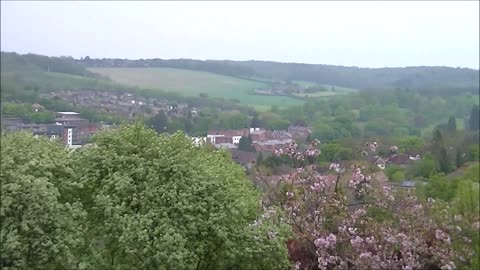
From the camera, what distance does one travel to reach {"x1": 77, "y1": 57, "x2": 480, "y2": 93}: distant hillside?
187 feet

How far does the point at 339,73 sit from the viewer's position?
223 feet

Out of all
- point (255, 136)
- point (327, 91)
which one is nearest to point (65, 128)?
point (255, 136)

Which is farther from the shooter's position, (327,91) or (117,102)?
(327,91)

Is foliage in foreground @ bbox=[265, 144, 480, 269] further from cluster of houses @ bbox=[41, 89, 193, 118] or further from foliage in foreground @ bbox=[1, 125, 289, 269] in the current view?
cluster of houses @ bbox=[41, 89, 193, 118]

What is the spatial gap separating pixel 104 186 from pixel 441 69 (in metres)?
69.8

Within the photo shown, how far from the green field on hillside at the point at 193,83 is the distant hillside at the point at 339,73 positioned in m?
0.73

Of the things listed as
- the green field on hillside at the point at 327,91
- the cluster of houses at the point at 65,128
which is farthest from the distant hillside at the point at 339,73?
the cluster of houses at the point at 65,128

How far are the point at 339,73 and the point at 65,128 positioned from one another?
5142 centimetres

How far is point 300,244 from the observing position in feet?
42.1

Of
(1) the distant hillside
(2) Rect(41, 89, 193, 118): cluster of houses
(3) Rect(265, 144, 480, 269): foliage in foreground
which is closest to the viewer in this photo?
(3) Rect(265, 144, 480, 269): foliage in foreground

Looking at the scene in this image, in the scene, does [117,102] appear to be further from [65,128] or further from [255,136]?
[65,128]

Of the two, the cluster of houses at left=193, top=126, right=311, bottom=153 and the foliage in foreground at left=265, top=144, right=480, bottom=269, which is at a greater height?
the foliage in foreground at left=265, top=144, right=480, bottom=269

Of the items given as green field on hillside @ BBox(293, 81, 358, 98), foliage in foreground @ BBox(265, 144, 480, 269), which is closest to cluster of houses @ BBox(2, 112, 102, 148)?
foliage in foreground @ BBox(265, 144, 480, 269)

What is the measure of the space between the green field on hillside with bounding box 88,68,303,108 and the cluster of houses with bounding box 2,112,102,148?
68.8 feet
